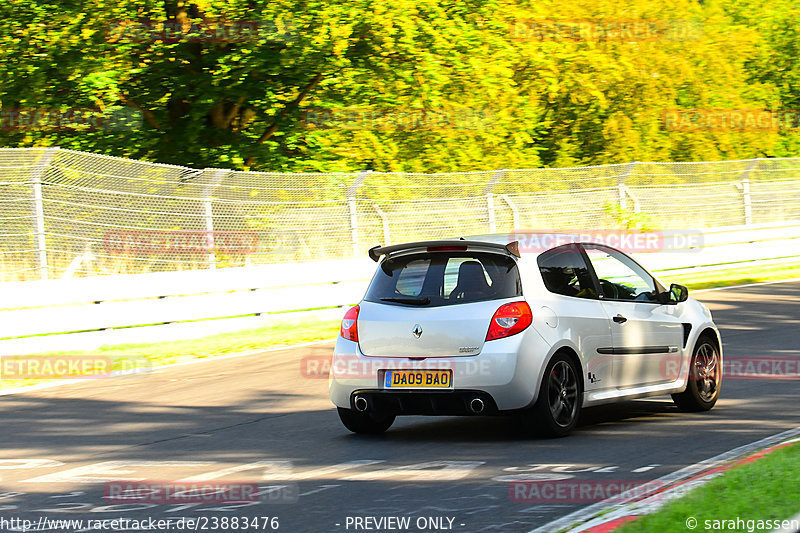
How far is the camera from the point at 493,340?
27.1ft

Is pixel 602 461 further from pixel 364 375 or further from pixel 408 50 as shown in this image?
pixel 408 50

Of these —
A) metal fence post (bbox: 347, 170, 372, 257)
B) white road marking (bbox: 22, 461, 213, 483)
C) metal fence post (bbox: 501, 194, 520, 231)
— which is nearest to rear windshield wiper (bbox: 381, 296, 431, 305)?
white road marking (bbox: 22, 461, 213, 483)

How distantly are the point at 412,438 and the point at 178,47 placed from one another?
17.3 metres

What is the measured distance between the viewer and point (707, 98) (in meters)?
43.0

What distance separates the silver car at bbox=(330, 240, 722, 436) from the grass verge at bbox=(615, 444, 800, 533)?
79.4 inches

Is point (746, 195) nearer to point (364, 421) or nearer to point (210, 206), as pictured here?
point (210, 206)

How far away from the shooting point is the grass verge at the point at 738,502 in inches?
211

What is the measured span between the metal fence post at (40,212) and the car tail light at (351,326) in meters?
9.20

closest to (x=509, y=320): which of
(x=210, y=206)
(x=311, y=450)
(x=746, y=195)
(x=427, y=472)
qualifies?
(x=427, y=472)

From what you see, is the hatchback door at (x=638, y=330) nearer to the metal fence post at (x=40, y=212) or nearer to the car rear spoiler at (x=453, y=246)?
the car rear spoiler at (x=453, y=246)

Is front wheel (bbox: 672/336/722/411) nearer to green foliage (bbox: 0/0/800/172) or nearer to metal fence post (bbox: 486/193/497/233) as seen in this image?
metal fence post (bbox: 486/193/497/233)

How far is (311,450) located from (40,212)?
32.8ft

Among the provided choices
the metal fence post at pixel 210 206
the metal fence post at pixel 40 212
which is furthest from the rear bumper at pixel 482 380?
the metal fence post at pixel 210 206

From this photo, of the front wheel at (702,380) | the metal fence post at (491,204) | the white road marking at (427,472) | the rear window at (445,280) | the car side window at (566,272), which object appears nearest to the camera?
the white road marking at (427,472)
